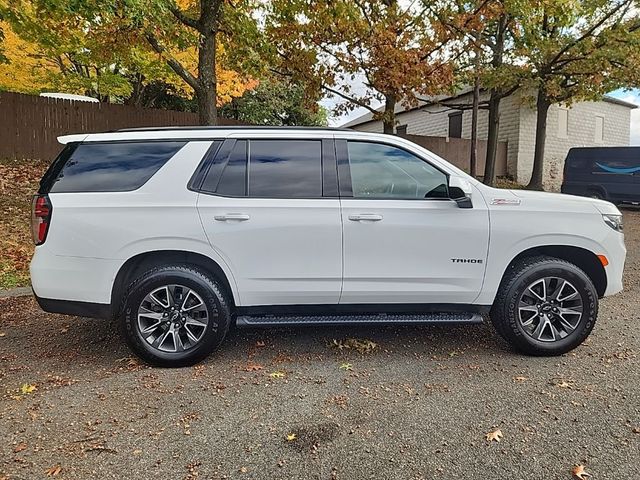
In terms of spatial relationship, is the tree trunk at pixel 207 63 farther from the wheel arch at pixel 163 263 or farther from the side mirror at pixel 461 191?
the side mirror at pixel 461 191

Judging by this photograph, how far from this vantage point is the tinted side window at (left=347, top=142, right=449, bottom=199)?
397 centimetres

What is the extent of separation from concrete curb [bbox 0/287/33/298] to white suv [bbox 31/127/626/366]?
2.34m

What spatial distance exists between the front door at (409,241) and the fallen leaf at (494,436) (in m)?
1.28

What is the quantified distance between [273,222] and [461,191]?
5.02 ft

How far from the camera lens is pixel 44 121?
13.3m

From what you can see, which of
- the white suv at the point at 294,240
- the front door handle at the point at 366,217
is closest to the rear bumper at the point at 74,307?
the white suv at the point at 294,240

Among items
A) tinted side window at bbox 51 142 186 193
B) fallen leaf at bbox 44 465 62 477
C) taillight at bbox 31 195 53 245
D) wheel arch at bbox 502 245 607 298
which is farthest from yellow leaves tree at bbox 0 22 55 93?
wheel arch at bbox 502 245 607 298

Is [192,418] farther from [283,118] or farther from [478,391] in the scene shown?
[283,118]

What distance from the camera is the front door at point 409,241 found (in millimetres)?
3848

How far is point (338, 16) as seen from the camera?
10.1 metres

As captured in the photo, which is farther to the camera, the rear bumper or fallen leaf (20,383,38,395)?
the rear bumper

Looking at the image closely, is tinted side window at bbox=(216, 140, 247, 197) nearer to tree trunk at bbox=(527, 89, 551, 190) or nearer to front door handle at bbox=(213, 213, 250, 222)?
front door handle at bbox=(213, 213, 250, 222)

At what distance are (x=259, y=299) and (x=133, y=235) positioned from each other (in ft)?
3.61

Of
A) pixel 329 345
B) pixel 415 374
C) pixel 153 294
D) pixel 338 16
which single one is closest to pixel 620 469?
pixel 415 374
